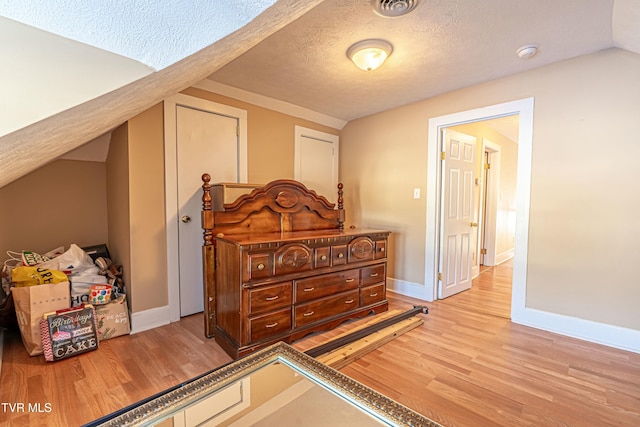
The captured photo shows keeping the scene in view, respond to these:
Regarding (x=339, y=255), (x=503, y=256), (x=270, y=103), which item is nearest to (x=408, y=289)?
(x=339, y=255)

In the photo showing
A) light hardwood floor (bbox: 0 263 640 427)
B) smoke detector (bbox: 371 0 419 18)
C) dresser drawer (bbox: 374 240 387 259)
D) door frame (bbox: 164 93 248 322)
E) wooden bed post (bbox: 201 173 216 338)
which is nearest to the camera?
light hardwood floor (bbox: 0 263 640 427)

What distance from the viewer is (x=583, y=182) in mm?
2287

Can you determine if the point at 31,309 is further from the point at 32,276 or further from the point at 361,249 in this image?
the point at 361,249

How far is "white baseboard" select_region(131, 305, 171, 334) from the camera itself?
2.37m

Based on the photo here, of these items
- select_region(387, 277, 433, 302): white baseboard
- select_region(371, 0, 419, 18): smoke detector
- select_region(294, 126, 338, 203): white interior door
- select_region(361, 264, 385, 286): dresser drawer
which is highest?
select_region(371, 0, 419, 18): smoke detector

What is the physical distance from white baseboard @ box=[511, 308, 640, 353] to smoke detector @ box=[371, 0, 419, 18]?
9.00 ft

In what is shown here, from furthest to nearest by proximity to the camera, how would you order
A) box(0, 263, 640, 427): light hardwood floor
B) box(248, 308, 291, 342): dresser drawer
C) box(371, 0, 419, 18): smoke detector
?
box(248, 308, 291, 342): dresser drawer, box(371, 0, 419, 18): smoke detector, box(0, 263, 640, 427): light hardwood floor

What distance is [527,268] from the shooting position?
8.42 ft

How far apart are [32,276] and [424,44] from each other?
11.2 ft

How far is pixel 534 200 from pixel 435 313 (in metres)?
1.45

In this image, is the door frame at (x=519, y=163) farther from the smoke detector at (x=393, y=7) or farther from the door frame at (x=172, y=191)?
the door frame at (x=172, y=191)

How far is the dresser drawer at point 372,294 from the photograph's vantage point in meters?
2.71

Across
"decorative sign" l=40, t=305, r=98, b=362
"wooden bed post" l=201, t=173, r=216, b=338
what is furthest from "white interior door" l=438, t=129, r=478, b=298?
"decorative sign" l=40, t=305, r=98, b=362

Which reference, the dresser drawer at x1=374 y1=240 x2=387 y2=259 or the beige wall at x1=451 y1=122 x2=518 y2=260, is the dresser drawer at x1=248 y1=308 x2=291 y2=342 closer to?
the dresser drawer at x1=374 y1=240 x2=387 y2=259
